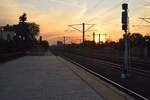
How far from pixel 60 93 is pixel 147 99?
→ 3.58 m

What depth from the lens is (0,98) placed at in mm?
15086

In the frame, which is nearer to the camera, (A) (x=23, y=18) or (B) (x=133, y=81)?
(B) (x=133, y=81)

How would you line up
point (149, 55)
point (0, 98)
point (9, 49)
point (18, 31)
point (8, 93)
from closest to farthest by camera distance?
point (0, 98), point (8, 93), point (9, 49), point (149, 55), point (18, 31)

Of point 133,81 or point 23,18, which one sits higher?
point 23,18

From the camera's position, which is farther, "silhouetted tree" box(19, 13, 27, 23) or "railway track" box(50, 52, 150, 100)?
"silhouetted tree" box(19, 13, 27, 23)

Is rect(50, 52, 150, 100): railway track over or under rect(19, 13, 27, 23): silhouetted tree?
under

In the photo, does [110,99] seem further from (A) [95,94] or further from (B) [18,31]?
(B) [18,31]

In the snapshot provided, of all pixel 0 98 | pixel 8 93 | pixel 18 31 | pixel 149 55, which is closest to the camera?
pixel 0 98

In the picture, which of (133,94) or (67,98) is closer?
(67,98)

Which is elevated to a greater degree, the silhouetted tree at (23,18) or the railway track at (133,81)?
the silhouetted tree at (23,18)

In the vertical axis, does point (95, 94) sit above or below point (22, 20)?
below

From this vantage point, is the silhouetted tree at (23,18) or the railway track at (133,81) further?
the silhouetted tree at (23,18)

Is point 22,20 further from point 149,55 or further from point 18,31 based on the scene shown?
point 149,55

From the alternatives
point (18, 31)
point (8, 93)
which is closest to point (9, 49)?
point (8, 93)
